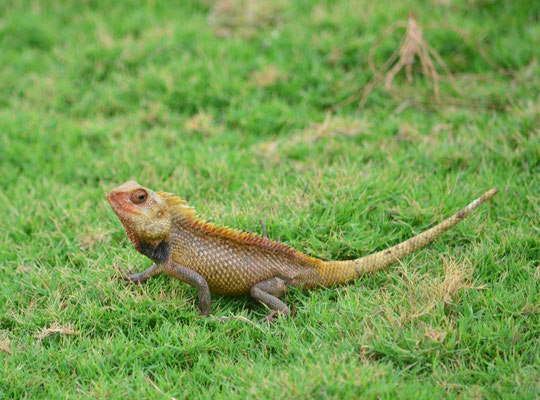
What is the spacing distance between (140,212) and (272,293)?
114 centimetres

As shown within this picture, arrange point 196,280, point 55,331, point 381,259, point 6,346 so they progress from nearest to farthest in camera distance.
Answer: point 6,346, point 55,331, point 196,280, point 381,259

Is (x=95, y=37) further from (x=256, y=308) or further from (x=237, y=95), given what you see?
(x=256, y=308)

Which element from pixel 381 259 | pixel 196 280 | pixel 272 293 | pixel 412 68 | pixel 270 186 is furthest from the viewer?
pixel 412 68

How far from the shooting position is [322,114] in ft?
22.3

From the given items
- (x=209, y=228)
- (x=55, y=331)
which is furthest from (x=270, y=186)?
(x=55, y=331)

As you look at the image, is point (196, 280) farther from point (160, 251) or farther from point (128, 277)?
point (128, 277)

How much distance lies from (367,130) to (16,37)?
5496 millimetres

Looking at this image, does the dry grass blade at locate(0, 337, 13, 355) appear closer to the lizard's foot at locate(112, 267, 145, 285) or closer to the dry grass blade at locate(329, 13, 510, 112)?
the lizard's foot at locate(112, 267, 145, 285)

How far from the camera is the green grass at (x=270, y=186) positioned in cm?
357

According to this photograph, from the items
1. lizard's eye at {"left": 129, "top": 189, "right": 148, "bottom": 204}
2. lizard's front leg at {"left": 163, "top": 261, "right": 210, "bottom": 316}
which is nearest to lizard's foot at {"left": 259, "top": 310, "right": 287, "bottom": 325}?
lizard's front leg at {"left": 163, "top": 261, "right": 210, "bottom": 316}

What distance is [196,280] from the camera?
403cm

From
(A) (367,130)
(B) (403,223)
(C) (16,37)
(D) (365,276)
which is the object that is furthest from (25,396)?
(C) (16,37)

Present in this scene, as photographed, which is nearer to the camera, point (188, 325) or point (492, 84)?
point (188, 325)

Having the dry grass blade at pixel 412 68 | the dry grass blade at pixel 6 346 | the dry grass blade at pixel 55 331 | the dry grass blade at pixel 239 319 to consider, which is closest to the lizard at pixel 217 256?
the dry grass blade at pixel 239 319
